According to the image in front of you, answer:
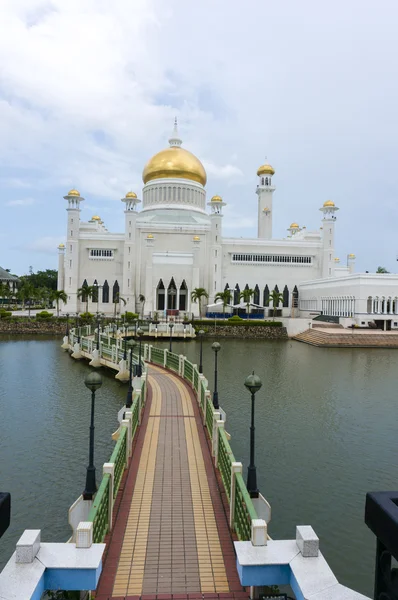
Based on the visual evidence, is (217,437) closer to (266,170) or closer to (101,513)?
(101,513)

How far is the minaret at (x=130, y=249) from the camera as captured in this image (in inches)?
2205

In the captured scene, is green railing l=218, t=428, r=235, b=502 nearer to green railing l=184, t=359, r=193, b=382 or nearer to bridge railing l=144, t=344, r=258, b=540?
bridge railing l=144, t=344, r=258, b=540

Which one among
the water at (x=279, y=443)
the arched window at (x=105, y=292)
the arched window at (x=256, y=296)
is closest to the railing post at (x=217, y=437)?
the water at (x=279, y=443)

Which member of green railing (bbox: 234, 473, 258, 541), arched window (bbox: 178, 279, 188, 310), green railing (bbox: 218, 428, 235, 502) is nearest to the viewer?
green railing (bbox: 234, 473, 258, 541)

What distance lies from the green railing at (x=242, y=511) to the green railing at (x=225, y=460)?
0.74m

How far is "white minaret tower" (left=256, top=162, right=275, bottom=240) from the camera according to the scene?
6462 cm

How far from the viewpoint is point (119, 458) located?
7.95m

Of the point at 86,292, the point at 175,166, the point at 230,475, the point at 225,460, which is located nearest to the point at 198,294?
the point at 86,292

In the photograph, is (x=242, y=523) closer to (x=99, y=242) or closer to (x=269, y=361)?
(x=269, y=361)

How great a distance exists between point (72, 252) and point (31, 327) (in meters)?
14.3

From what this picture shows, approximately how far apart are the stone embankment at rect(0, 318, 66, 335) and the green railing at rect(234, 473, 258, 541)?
4188 centimetres

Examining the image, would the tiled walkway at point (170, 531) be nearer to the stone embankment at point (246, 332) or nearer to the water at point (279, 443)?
the water at point (279, 443)

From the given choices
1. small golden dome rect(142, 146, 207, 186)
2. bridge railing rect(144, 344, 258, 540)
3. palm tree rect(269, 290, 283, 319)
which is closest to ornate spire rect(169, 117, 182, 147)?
small golden dome rect(142, 146, 207, 186)

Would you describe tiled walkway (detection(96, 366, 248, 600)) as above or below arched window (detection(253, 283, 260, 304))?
below
